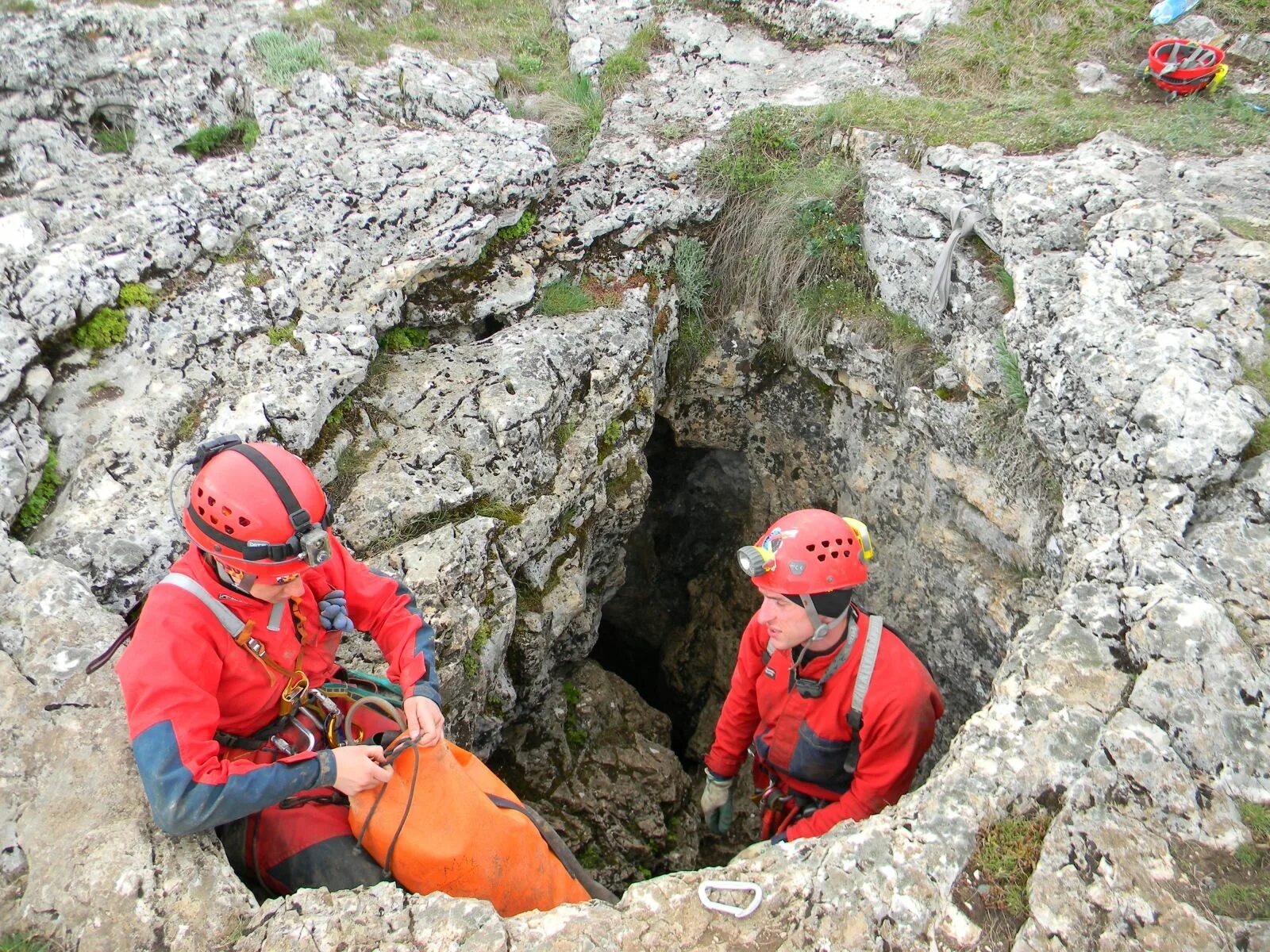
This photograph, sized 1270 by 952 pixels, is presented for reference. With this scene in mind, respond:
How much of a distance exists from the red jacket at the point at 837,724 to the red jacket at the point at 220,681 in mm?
2183

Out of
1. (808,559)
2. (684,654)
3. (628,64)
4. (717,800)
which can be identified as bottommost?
(684,654)

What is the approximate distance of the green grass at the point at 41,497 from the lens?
15.5 ft

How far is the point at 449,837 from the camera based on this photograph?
362 cm

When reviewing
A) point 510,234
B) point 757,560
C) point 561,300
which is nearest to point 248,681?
point 757,560

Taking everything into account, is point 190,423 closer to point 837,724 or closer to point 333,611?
point 333,611

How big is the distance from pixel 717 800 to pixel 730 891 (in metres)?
2.57

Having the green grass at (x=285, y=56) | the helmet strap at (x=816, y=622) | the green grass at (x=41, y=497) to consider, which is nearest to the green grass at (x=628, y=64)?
the green grass at (x=285, y=56)

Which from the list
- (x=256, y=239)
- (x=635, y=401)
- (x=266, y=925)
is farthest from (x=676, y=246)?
(x=266, y=925)

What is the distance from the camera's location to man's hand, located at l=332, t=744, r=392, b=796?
3572mm

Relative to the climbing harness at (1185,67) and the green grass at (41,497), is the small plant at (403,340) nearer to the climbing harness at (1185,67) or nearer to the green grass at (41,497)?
the green grass at (41,497)

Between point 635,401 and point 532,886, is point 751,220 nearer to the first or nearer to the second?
point 635,401

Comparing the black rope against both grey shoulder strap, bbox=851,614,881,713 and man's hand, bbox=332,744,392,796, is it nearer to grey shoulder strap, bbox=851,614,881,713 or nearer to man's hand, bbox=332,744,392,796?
man's hand, bbox=332,744,392,796

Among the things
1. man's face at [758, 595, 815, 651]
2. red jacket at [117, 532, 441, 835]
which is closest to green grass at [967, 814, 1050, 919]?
man's face at [758, 595, 815, 651]

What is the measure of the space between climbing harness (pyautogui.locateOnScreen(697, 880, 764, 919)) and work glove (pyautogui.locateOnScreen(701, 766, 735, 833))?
245cm
